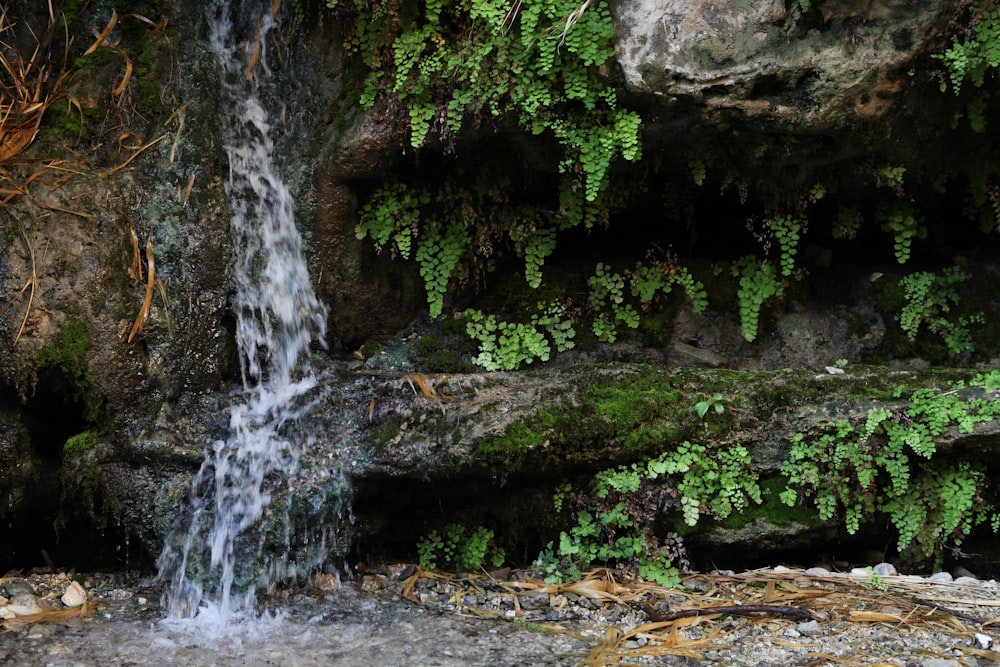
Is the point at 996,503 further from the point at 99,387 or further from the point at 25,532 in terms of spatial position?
the point at 25,532

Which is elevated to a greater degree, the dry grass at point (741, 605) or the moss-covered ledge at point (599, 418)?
the moss-covered ledge at point (599, 418)

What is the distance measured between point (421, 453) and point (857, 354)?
3.22 metres

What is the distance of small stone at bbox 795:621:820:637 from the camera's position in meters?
3.64

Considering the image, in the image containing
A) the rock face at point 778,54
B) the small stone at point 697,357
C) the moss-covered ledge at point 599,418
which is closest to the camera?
the rock face at point 778,54

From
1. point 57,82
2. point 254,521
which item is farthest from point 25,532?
point 57,82

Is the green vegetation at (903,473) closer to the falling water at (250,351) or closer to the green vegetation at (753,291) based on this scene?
the green vegetation at (753,291)

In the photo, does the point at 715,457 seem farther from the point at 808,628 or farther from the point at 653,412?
the point at 808,628

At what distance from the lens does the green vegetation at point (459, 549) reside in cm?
452

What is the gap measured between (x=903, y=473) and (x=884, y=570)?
0.58 metres

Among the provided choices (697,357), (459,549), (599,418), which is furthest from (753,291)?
(459,549)

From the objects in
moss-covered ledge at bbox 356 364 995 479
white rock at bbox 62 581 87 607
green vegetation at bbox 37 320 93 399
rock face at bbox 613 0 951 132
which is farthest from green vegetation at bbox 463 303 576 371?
white rock at bbox 62 581 87 607

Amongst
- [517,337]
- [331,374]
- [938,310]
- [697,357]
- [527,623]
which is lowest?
[527,623]

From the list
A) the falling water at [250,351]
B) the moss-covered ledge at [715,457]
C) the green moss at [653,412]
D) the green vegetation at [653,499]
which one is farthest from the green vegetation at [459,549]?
the falling water at [250,351]

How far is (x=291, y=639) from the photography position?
357 centimetres
